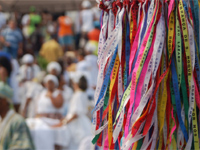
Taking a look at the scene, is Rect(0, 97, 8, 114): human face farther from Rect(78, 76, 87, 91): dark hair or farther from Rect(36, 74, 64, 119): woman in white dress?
Rect(78, 76, 87, 91): dark hair

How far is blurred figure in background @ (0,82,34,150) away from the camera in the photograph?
3979 millimetres

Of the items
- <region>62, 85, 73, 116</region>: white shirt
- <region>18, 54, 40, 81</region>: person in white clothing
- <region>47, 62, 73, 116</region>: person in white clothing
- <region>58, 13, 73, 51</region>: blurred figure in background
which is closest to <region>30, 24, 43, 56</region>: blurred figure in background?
<region>58, 13, 73, 51</region>: blurred figure in background

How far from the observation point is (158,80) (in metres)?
1.86

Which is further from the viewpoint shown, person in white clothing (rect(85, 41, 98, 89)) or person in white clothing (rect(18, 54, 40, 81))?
person in white clothing (rect(18, 54, 40, 81))

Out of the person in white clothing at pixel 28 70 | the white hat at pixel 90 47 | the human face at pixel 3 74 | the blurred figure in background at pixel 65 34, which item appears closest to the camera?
the human face at pixel 3 74

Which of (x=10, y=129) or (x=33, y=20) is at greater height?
(x=33, y=20)

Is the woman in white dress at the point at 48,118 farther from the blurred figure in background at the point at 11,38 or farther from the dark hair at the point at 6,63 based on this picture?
the blurred figure in background at the point at 11,38

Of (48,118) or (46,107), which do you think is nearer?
(48,118)

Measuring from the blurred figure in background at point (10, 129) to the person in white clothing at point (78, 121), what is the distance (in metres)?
1.46

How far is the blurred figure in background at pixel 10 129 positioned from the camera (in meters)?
3.98

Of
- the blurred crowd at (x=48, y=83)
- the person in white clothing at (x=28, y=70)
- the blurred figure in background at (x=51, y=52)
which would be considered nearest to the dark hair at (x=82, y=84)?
the blurred crowd at (x=48, y=83)

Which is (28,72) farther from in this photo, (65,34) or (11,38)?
(65,34)

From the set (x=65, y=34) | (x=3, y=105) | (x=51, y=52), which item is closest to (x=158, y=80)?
(x=3, y=105)

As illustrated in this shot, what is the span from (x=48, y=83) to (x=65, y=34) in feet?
15.1
